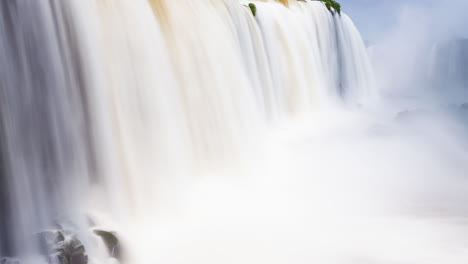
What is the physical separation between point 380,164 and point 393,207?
280cm

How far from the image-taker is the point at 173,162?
626 cm

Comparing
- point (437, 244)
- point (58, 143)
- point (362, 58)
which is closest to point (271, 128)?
point (437, 244)

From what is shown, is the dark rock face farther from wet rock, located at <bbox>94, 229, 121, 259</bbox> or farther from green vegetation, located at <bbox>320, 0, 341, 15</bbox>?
green vegetation, located at <bbox>320, 0, 341, 15</bbox>

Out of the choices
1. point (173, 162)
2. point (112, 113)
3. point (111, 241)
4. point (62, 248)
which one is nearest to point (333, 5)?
point (173, 162)

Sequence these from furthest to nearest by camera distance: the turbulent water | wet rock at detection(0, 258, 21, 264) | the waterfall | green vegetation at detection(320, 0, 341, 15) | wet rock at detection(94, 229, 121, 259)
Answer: green vegetation at detection(320, 0, 341, 15) → wet rock at detection(94, 229, 121, 259) → the turbulent water → the waterfall → wet rock at detection(0, 258, 21, 264)

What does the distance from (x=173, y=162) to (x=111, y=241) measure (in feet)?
6.81

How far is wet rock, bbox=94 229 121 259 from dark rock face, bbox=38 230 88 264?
302 mm

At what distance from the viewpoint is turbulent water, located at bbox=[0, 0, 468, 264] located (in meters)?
4.18

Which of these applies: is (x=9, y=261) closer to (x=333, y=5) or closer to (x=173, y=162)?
(x=173, y=162)

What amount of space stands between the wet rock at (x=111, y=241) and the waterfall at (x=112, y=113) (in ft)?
0.30

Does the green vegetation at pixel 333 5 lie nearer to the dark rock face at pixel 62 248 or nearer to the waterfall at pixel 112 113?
the waterfall at pixel 112 113

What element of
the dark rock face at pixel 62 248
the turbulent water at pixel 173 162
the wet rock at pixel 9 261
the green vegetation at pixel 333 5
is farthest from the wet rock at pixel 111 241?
the green vegetation at pixel 333 5

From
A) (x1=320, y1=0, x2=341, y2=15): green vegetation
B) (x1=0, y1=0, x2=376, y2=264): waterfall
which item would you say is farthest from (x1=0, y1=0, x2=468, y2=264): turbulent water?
(x1=320, y1=0, x2=341, y2=15): green vegetation

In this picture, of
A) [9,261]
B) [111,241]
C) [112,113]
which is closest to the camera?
[9,261]
